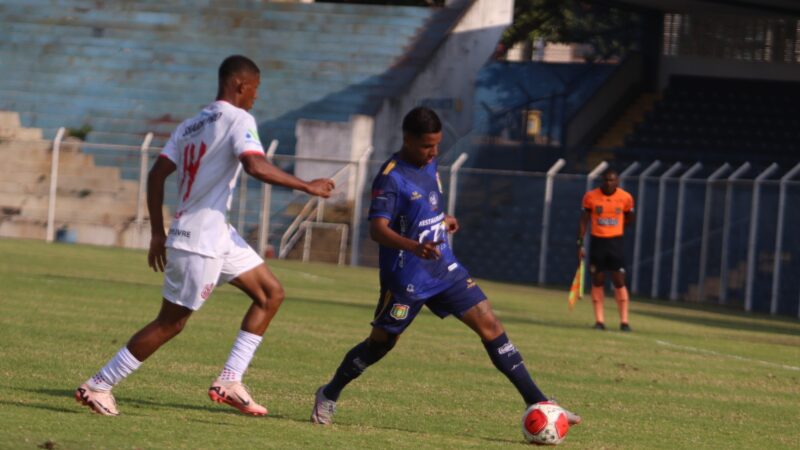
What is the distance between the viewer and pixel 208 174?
8.65 metres

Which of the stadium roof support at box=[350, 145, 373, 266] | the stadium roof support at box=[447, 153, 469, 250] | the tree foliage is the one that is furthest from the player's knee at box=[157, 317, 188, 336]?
the tree foliage

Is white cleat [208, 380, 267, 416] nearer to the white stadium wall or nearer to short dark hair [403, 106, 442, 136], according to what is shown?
short dark hair [403, 106, 442, 136]

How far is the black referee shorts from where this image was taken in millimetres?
20875

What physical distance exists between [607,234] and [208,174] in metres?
12.9

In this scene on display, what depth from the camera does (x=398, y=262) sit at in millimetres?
9000

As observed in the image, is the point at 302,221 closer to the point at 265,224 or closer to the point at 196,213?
the point at 265,224

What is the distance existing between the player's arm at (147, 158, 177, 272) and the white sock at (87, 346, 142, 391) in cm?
52

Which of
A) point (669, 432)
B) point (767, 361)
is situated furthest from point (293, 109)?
point (669, 432)

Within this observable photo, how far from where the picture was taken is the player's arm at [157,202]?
28.4 ft

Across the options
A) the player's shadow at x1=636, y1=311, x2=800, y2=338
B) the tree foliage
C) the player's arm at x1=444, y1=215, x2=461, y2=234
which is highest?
the tree foliage

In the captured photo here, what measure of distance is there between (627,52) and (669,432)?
34509mm

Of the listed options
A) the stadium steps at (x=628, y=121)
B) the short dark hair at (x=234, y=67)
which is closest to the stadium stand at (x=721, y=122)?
the stadium steps at (x=628, y=121)

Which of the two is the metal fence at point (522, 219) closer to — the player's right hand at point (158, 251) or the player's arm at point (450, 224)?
the player's arm at point (450, 224)

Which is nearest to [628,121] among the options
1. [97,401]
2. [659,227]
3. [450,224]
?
[659,227]
